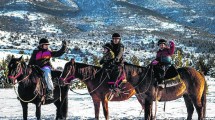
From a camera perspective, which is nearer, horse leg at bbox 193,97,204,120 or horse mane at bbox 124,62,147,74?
horse mane at bbox 124,62,147,74

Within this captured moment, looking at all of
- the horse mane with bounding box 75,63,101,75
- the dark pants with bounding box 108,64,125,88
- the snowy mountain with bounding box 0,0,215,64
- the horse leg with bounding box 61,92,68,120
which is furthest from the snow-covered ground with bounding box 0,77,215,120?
the snowy mountain with bounding box 0,0,215,64

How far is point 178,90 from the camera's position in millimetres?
11750

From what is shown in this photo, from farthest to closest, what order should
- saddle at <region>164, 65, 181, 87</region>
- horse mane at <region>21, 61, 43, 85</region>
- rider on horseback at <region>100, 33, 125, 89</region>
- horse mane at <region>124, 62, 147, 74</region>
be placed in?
saddle at <region>164, 65, 181, 87</region> < horse mane at <region>124, 62, 147, 74</region> < rider on horseback at <region>100, 33, 125, 89</region> < horse mane at <region>21, 61, 43, 85</region>

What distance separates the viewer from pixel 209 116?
1323 cm

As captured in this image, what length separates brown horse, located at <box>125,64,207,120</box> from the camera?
11.2 m

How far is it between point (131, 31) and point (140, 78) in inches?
5014

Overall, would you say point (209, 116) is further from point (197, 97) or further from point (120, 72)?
point (120, 72)

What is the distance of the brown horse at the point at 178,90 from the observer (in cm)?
1125

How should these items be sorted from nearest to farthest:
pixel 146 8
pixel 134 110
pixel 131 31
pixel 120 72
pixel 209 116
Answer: pixel 120 72
pixel 209 116
pixel 134 110
pixel 131 31
pixel 146 8

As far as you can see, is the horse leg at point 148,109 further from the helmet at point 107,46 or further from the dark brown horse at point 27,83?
the dark brown horse at point 27,83

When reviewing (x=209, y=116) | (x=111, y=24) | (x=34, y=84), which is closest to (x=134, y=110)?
→ (x=209, y=116)

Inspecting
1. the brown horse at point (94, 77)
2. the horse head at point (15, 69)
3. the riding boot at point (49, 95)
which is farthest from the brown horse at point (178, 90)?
the horse head at point (15, 69)

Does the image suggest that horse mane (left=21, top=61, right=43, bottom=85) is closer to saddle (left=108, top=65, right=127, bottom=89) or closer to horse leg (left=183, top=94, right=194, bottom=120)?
saddle (left=108, top=65, right=127, bottom=89)

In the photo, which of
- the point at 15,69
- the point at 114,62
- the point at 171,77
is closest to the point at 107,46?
the point at 114,62
